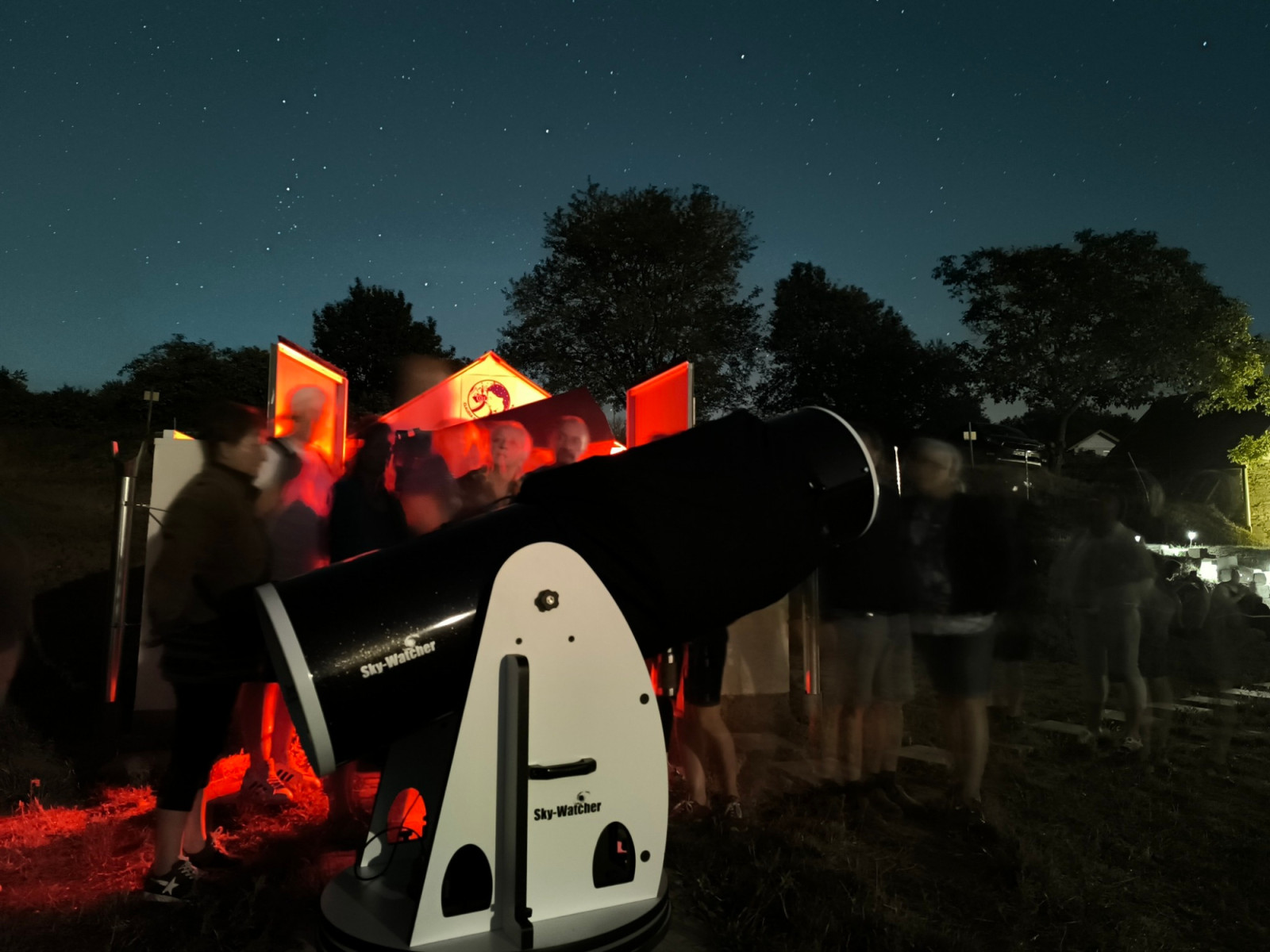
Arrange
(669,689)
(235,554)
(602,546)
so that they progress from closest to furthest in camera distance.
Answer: (602,546) → (235,554) → (669,689)

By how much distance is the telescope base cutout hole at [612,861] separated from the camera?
6.20ft

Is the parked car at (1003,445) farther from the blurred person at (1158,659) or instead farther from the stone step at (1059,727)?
the blurred person at (1158,659)

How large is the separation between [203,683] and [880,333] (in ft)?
115

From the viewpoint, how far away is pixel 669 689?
11.3 ft

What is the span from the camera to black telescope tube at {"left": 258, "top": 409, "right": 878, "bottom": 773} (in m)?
1.68

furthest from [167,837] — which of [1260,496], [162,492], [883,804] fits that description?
[1260,496]

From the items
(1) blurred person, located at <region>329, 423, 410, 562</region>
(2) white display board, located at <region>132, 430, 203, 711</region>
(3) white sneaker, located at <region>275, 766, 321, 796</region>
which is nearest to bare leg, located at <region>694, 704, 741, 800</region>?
(1) blurred person, located at <region>329, 423, 410, 562</region>

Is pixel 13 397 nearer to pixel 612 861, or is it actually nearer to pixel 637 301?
pixel 637 301

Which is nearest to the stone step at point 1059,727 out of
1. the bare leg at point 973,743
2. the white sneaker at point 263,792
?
the bare leg at point 973,743

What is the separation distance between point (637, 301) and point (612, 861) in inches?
1008

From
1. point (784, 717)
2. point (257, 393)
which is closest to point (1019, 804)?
point (784, 717)

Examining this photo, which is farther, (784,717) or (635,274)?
(635,274)

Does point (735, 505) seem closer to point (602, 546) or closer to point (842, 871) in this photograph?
point (602, 546)

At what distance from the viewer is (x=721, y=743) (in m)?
3.68
